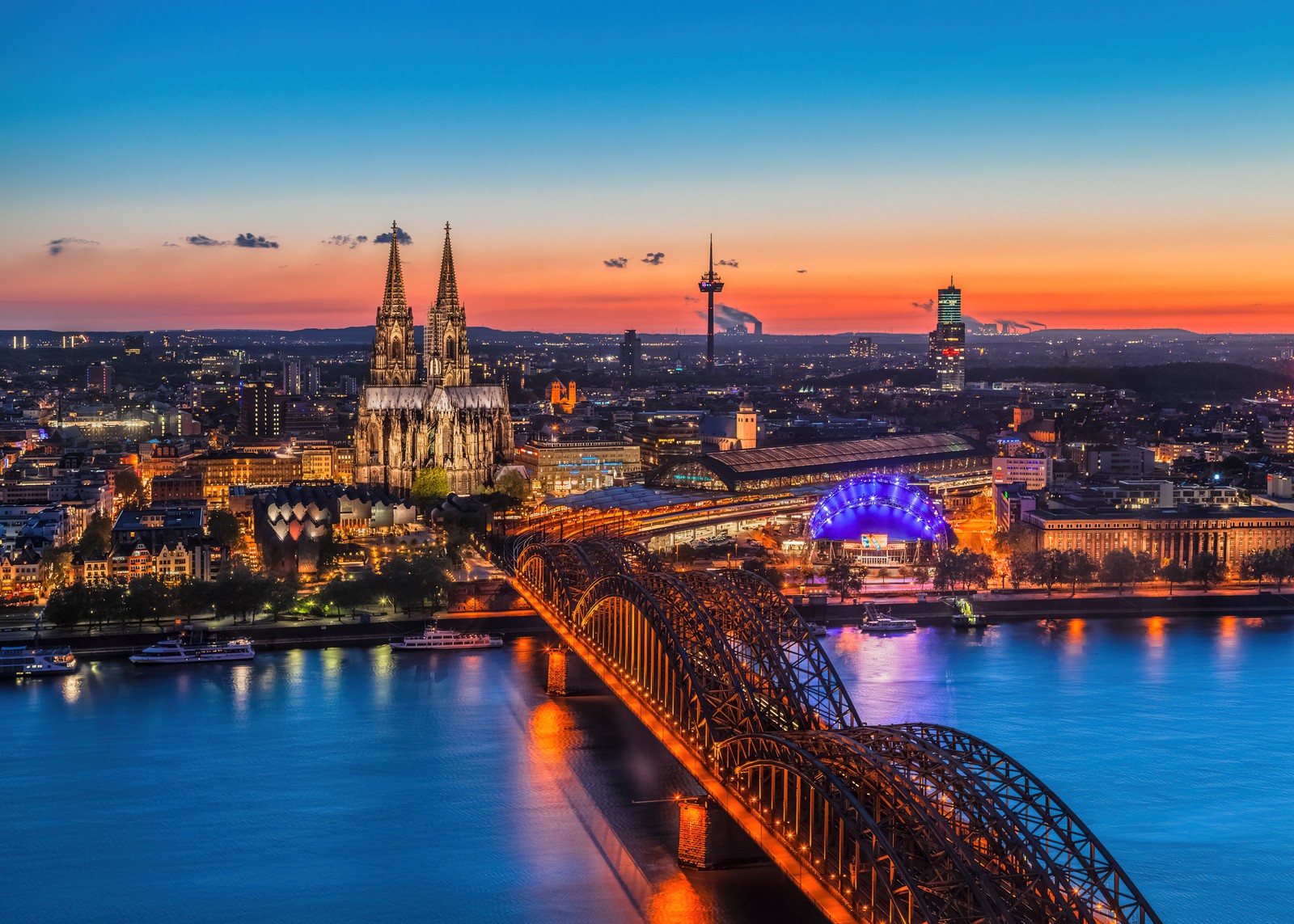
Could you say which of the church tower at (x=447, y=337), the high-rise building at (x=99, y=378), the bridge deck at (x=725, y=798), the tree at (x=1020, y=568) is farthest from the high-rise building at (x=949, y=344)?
the bridge deck at (x=725, y=798)

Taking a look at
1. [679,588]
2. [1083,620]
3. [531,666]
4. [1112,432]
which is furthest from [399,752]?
[1112,432]

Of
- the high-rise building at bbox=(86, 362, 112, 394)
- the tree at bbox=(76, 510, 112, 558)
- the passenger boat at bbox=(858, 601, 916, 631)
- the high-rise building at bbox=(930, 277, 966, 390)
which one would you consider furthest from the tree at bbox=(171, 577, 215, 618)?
the high-rise building at bbox=(930, 277, 966, 390)

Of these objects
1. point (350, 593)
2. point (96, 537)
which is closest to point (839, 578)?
point (350, 593)

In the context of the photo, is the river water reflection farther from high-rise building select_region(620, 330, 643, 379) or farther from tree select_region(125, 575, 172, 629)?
high-rise building select_region(620, 330, 643, 379)

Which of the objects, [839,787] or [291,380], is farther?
[291,380]

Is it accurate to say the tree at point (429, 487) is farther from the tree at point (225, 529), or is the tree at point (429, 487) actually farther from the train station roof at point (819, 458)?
the train station roof at point (819, 458)

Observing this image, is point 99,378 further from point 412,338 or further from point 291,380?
point 412,338

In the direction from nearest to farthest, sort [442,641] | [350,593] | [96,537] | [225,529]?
[442,641] → [350,593] → [96,537] → [225,529]
